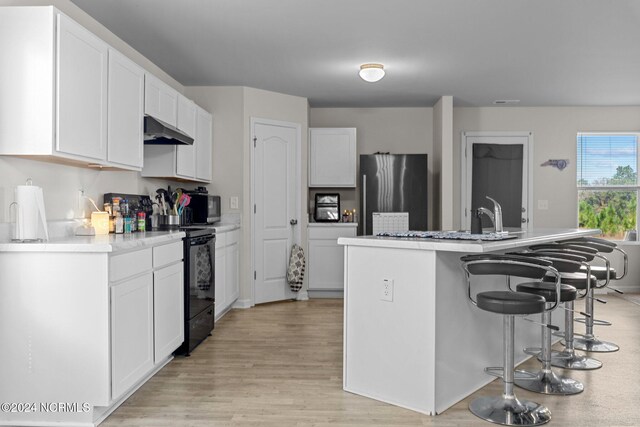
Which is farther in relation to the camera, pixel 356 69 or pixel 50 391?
pixel 356 69

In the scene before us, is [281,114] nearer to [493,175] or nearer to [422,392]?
[493,175]

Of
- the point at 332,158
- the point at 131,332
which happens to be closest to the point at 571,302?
the point at 131,332

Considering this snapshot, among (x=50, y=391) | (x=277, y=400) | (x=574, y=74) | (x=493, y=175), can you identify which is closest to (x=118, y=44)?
(x=50, y=391)

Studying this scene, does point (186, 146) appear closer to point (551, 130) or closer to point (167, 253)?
point (167, 253)

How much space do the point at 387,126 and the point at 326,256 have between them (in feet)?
6.48

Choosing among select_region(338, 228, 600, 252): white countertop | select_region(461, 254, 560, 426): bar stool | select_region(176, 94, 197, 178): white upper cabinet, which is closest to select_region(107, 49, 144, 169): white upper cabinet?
select_region(176, 94, 197, 178): white upper cabinet

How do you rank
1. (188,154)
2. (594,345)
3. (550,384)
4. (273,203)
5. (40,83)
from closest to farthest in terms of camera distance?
(40,83), (550,384), (594,345), (188,154), (273,203)

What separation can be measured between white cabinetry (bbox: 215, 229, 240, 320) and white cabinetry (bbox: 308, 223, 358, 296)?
3.43ft

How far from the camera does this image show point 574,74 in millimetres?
5238

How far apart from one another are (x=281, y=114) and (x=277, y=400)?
3.83 meters

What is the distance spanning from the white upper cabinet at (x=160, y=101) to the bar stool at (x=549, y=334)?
287 cm

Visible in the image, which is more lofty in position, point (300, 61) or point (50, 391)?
point (300, 61)

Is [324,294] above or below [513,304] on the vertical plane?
below

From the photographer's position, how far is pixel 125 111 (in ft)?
11.5
